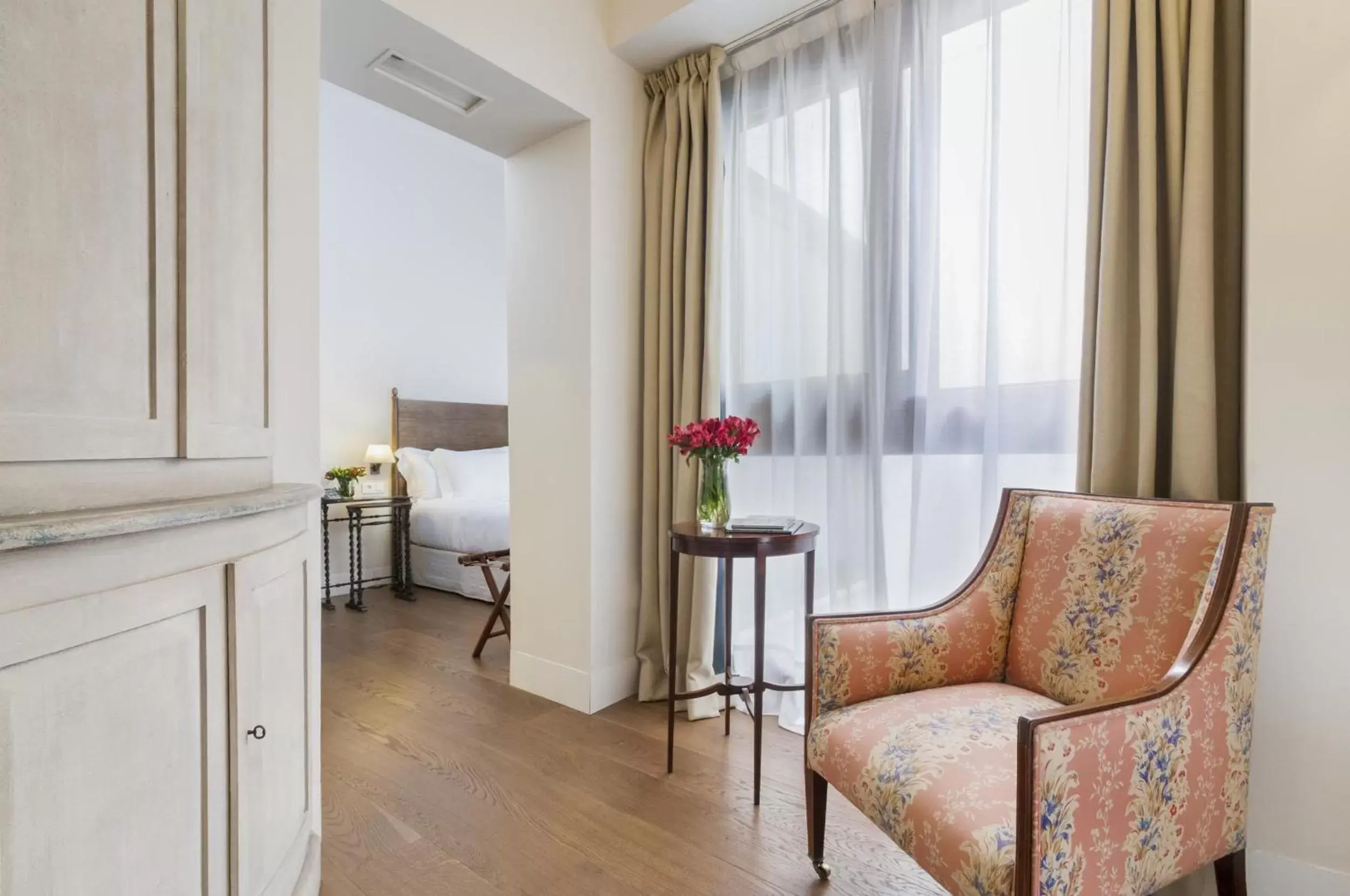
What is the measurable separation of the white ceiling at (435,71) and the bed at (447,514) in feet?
7.11

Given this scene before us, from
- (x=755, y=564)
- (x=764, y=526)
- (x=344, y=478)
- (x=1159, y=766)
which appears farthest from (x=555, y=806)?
(x=344, y=478)

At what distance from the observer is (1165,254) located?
5.04ft

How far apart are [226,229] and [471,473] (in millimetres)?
3982

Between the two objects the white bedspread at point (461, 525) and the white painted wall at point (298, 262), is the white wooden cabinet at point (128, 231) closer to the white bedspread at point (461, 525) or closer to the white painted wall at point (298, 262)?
the white painted wall at point (298, 262)

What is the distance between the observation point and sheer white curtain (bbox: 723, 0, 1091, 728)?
5.81 ft

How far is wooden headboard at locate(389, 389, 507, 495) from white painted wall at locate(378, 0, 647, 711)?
2.62 meters

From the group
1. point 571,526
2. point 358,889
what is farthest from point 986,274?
point 358,889

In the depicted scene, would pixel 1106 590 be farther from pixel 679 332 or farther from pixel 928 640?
pixel 679 332

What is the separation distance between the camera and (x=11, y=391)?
2.37ft

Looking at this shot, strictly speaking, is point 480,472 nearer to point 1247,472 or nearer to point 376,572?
point 376,572

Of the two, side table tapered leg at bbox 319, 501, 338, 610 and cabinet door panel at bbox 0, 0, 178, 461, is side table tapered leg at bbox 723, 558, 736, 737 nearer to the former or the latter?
cabinet door panel at bbox 0, 0, 178, 461

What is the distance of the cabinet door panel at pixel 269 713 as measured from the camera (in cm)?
99

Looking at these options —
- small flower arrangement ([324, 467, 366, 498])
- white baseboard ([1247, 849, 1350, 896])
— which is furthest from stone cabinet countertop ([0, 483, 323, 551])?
small flower arrangement ([324, 467, 366, 498])

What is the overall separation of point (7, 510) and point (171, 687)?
1.02ft
